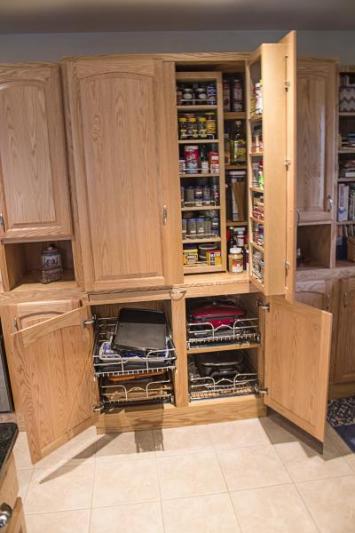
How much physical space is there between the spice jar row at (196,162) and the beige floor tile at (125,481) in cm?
159

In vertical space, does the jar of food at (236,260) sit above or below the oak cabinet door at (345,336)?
above

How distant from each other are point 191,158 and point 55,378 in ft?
4.49

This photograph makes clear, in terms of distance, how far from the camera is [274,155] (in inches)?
77.7

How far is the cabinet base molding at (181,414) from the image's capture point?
2533 mm

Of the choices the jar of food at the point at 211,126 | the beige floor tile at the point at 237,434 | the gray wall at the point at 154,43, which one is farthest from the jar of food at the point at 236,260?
the gray wall at the point at 154,43

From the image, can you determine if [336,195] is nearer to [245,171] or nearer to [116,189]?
[245,171]

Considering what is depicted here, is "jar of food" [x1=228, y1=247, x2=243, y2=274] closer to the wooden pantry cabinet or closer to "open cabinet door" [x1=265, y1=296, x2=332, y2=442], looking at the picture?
the wooden pantry cabinet

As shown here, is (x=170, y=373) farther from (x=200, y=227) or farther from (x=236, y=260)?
(x=200, y=227)

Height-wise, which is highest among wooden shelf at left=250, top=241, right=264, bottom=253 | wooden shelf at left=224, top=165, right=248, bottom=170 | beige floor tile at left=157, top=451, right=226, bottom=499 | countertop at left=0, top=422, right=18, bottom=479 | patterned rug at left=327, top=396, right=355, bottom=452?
wooden shelf at left=224, top=165, right=248, bottom=170

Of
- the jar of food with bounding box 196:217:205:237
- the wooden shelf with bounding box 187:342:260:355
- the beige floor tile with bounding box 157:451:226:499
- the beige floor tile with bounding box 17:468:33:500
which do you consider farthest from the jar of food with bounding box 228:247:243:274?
the beige floor tile with bounding box 17:468:33:500

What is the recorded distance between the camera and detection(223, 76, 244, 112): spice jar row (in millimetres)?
2457

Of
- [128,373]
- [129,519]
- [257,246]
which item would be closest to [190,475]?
[129,519]

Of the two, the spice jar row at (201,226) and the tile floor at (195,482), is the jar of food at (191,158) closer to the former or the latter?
the spice jar row at (201,226)

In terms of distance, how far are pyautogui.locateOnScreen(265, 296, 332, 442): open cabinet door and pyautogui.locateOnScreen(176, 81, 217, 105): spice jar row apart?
1134 mm
